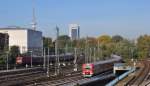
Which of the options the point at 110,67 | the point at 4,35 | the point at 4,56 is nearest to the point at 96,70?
the point at 110,67

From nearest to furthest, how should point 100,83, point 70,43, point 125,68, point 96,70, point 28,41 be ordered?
point 100,83 < point 96,70 < point 125,68 < point 28,41 < point 70,43

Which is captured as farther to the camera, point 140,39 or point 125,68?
point 140,39

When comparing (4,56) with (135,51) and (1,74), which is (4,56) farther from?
(135,51)

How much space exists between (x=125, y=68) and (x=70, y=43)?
108121 millimetres

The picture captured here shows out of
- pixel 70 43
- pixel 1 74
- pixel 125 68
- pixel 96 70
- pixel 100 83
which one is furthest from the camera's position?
pixel 70 43

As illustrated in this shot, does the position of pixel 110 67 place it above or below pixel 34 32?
below

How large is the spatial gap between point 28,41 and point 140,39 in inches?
2337

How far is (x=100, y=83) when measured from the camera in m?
58.4

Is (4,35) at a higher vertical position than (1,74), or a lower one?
higher

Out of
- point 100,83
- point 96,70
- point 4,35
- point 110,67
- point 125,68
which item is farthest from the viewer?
point 4,35

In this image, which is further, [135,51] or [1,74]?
[135,51]

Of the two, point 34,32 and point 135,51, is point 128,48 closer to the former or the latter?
point 135,51

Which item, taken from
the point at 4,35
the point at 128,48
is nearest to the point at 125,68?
the point at 4,35

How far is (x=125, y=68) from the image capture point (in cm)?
8738
